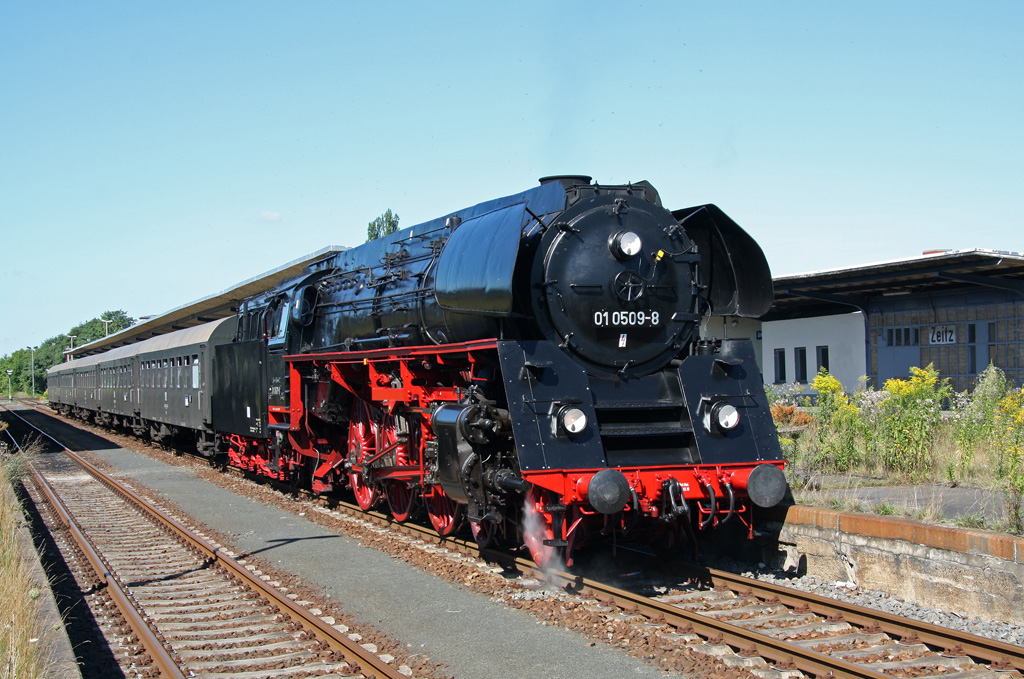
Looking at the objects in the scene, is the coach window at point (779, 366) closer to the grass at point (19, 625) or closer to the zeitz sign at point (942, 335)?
the zeitz sign at point (942, 335)

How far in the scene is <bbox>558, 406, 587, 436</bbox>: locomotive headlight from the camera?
6777mm

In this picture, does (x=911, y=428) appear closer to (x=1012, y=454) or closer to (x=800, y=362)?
(x=1012, y=454)

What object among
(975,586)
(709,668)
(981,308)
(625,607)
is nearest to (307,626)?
(625,607)

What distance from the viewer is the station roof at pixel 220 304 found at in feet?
77.1

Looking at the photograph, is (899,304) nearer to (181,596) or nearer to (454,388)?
(454,388)

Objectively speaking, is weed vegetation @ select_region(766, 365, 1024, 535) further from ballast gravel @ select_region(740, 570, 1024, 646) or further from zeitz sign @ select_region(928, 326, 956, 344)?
zeitz sign @ select_region(928, 326, 956, 344)

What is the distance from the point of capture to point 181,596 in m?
7.56

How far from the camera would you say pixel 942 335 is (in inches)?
776

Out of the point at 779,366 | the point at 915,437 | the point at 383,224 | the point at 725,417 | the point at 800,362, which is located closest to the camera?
the point at 725,417

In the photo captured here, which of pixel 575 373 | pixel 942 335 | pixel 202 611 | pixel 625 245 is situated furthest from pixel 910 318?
pixel 202 611

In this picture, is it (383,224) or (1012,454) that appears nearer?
(1012,454)

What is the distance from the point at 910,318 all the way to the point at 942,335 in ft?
2.95

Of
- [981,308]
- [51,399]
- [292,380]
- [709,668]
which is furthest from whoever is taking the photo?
[51,399]

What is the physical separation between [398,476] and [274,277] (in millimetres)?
17237
